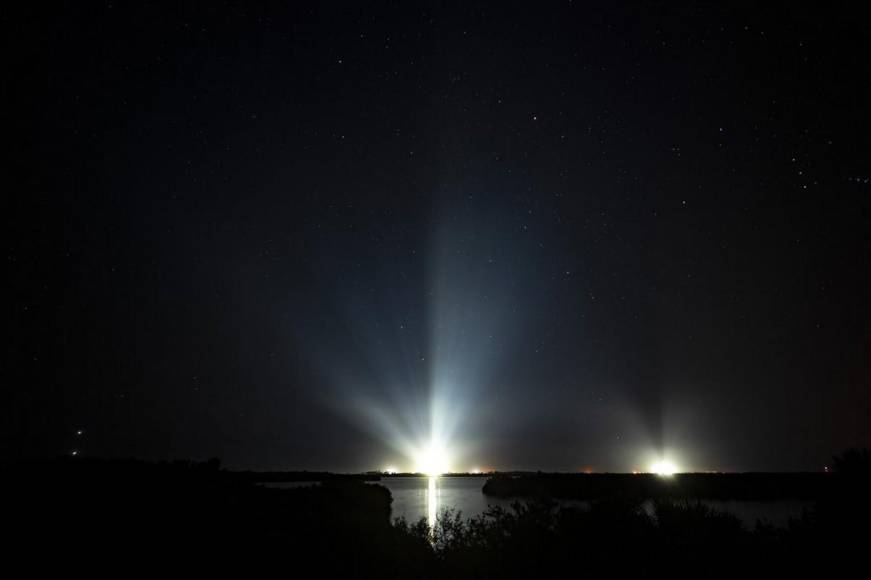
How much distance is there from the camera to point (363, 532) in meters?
15.3

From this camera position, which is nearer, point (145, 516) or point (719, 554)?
point (719, 554)

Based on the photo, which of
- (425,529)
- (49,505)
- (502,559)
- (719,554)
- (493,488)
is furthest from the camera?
(493,488)

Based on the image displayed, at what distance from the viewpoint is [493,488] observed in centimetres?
8862

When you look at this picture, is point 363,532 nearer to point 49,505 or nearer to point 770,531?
point 49,505

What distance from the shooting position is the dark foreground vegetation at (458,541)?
9203mm

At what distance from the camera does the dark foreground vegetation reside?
920 cm

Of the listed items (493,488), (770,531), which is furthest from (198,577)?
(493,488)

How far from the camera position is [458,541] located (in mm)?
12031

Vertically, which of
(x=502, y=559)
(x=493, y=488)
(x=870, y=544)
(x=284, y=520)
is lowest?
(x=493, y=488)

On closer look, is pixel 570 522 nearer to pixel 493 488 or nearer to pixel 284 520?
pixel 284 520

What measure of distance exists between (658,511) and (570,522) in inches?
87.4

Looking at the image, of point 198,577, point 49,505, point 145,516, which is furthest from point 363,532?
point 49,505

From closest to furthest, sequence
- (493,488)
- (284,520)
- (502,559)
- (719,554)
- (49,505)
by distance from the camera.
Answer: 1. (719,554)
2. (502,559)
3. (49,505)
4. (284,520)
5. (493,488)

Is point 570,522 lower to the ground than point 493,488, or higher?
higher
